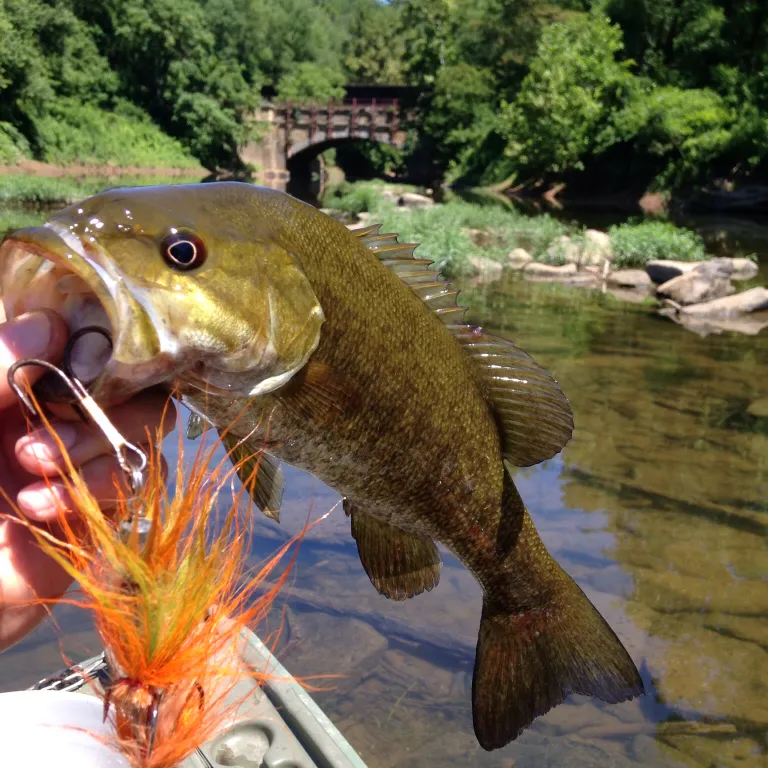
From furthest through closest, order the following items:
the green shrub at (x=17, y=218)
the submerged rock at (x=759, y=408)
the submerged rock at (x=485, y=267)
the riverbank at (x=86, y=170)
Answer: the riverbank at (x=86, y=170) → the green shrub at (x=17, y=218) → the submerged rock at (x=485, y=267) → the submerged rock at (x=759, y=408)

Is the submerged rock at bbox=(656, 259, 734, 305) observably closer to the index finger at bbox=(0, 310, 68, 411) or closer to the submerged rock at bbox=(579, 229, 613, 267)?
the submerged rock at bbox=(579, 229, 613, 267)

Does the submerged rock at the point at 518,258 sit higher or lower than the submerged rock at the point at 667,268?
lower

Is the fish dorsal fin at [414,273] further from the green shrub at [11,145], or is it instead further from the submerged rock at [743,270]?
the green shrub at [11,145]

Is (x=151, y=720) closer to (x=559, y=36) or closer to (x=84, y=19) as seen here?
(x=559, y=36)

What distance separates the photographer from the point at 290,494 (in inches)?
246

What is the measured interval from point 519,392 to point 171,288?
1.07 m

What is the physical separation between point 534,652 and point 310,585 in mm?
3170

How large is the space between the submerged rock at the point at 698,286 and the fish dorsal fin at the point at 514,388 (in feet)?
44.9

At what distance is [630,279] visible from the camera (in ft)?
55.6

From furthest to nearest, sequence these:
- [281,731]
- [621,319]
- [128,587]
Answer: [621,319]
[281,731]
[128,587]

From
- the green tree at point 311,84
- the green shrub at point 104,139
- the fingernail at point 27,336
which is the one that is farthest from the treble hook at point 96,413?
the green tree at point 311,84

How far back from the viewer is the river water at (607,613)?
13.5 feet

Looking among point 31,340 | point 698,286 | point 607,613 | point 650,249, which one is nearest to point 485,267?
point 650,249

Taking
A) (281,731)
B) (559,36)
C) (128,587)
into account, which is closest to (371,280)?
(128,587)
